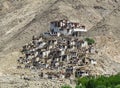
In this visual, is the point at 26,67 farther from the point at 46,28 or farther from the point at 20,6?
the point at 20,6

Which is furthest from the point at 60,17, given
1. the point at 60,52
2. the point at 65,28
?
the point at 60,52

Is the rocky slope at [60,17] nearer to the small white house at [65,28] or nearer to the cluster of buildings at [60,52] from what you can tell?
the cluster of buildings at [60,52]

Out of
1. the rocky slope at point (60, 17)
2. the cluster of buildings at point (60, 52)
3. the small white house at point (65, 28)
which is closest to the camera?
the cluster of buildings at point (60, 52)

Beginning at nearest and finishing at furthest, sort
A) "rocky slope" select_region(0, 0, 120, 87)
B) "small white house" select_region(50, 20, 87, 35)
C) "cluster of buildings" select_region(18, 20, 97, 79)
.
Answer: "cluster of buildings" select_region(18, 20, 97, 79)
"rocky slope" select_region(0, 0, 120, 87)
"small white house" select_region(50, 20, 87, 35)

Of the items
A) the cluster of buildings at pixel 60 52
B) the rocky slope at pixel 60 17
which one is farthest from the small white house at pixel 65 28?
the rocky slope at pixel 60 17

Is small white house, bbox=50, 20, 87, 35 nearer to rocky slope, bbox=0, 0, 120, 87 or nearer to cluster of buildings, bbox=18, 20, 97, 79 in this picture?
cluster of buildings, bbox=18, 20, 97, 79

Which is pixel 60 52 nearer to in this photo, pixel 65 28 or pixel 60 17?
pixel 65 28

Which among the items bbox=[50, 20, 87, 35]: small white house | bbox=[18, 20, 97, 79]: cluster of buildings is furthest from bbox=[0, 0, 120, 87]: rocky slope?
bbox=[50, 20, 87, 35]: small white house
